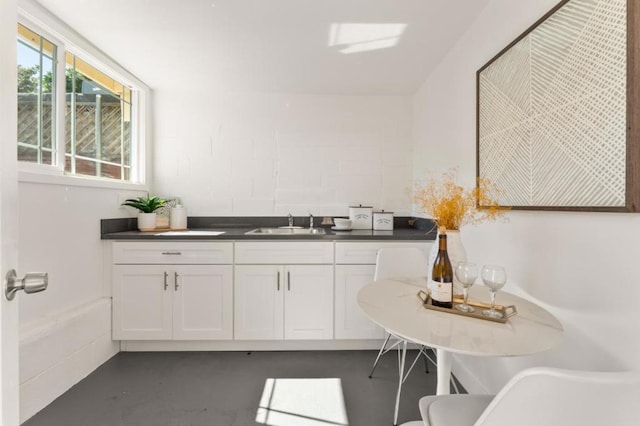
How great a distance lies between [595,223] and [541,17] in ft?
3.05

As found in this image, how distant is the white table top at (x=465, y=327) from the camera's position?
85 centimetres

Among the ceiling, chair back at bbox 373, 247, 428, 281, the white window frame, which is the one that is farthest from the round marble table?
the white window frame

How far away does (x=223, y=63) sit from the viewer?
7.77ft

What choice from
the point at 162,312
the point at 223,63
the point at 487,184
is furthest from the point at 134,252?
the point at 487,184

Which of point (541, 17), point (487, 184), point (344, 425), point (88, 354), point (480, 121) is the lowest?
point (344, 425)

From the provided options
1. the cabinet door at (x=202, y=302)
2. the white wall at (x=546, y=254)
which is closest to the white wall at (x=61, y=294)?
the cabinet door at (x=202, y=302)

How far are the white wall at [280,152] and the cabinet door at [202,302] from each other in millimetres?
817

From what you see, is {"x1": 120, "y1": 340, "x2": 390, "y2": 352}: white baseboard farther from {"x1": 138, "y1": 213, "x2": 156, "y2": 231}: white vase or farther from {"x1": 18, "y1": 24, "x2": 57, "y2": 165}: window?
{"x1": 18, "y1": 24, "x2": 57, "y2": 165}: window

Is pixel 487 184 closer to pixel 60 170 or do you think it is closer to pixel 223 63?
pixel 223 63

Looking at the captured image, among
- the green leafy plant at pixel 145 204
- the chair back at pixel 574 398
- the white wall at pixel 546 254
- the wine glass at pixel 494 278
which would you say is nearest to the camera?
the chair back at pixel 574 398

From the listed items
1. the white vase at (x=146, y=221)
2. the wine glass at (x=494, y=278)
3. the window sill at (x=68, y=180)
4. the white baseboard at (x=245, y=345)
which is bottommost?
the white baseboard at (x=245, y=345)

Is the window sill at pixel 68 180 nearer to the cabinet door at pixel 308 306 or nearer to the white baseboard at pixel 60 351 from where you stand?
the white baseboard at pixel 60 351

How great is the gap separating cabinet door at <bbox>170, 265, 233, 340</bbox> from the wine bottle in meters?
1.62

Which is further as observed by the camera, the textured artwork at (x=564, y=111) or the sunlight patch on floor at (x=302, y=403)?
the sunlight patch on floor at (x=302, y=403)
